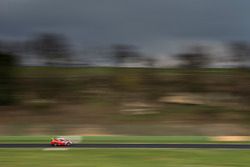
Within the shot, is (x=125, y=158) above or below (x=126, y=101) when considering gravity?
below

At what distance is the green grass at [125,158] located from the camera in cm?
1414

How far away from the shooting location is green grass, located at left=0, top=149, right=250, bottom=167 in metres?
14.1

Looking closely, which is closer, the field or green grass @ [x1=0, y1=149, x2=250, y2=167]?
green grass @ [x1=0, y1=149, x2=250, y2=167]

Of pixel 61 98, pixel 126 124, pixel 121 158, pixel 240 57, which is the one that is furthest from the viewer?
pixel 240 57

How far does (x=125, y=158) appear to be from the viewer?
50.9 ft

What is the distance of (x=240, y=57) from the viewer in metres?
46.7

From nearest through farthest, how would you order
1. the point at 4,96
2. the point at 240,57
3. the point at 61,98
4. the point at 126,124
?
the point at 126,124 < the point at 4,96 < the point at 61,98 < the point at 240,57

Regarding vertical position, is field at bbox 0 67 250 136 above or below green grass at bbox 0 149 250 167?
above

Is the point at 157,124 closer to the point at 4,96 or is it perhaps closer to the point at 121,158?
the point at 4,96

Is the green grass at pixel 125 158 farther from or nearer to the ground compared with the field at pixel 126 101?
nearer to the ground

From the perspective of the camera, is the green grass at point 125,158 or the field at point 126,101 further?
the field at point 126,101

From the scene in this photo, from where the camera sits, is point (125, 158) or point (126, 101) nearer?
point (125, 158)

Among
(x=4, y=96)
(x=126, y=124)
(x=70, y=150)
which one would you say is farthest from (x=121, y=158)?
(x=4, y=96)

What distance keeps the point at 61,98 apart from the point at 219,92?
516 inches
